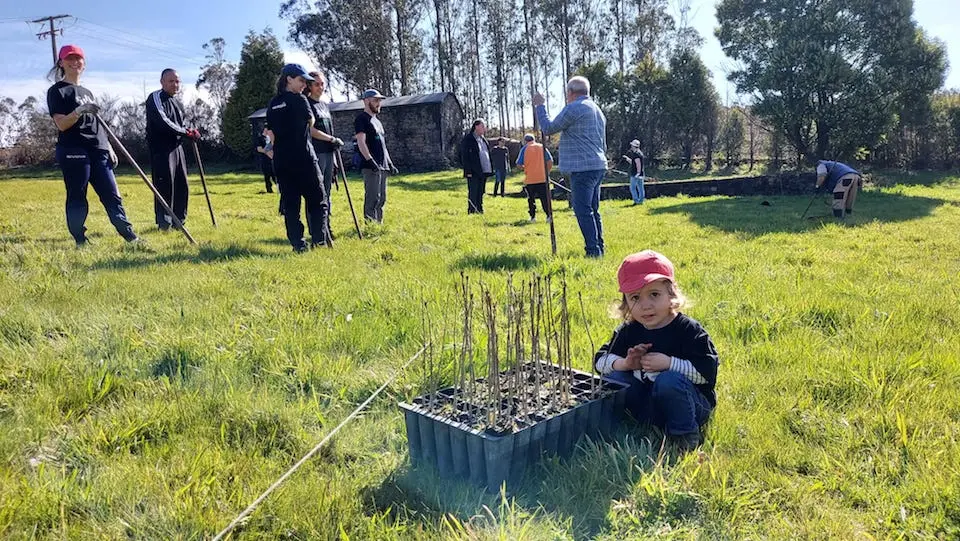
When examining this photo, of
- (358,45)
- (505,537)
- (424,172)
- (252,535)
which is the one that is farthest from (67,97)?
(358,45)

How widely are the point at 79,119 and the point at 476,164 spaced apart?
7.45 metres

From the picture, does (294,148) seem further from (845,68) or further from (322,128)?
(845,68)

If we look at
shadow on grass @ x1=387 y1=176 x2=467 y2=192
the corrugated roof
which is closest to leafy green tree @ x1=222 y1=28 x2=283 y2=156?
the corrugated roof

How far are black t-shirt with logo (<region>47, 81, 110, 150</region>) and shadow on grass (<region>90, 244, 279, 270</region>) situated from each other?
4.51 ft

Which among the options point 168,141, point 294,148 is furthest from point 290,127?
point 168,141

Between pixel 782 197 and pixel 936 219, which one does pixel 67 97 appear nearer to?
pixel 936 219

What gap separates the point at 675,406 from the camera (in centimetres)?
283

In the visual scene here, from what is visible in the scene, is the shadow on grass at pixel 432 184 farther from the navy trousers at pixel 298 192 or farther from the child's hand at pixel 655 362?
the child's hand at pixel 655 362

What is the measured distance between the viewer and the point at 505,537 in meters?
2.09

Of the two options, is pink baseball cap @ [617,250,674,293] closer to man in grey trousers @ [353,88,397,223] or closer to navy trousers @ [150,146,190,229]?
man in grey trousers @ [353,88,397,223]

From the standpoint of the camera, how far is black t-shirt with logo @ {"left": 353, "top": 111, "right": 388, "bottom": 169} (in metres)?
9.31

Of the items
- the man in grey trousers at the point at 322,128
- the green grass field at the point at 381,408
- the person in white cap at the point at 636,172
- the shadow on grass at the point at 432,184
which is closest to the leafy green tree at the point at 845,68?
the person in white cap at the point at 636,172

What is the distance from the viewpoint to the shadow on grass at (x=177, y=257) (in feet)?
21.1

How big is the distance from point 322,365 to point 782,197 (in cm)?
1731
